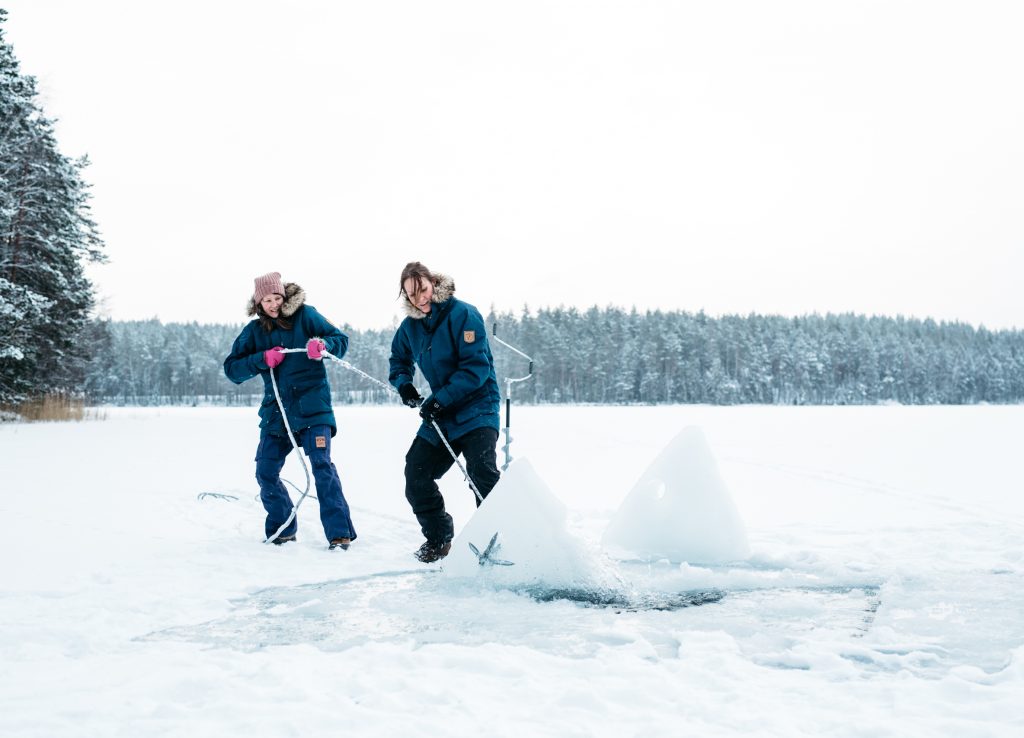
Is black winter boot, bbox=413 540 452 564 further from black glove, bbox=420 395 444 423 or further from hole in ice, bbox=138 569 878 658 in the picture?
black glove, bbox=420 395 444 423

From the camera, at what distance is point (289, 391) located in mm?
5301

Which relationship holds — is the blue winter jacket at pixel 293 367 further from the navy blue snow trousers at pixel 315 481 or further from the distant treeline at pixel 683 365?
the distant treeline at pixel 683 365

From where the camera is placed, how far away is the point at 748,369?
96688 millimetres

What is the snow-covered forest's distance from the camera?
62.0 ft

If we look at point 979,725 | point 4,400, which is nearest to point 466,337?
point 979,725

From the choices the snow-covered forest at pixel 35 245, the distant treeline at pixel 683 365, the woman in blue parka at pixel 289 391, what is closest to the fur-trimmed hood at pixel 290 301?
the woman in blue parka at pixel 289 391

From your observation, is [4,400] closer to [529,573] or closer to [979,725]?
[529,573]

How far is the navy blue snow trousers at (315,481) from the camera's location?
16.9 ft

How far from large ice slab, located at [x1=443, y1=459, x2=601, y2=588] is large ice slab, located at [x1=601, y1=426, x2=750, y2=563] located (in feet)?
3.51

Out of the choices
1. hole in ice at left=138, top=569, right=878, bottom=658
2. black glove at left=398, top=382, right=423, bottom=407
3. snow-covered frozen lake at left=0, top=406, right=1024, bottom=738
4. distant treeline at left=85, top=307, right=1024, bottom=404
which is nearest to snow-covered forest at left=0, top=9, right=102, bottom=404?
snow-covered frozen lake at left=0, top=406, right=1024, bottom=738

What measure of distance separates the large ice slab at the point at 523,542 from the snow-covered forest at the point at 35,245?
57.8ft

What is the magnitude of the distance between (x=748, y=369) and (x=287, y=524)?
9659 centimetres

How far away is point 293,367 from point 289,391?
0.55 ft

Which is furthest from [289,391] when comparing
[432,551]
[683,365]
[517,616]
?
[683,365]
